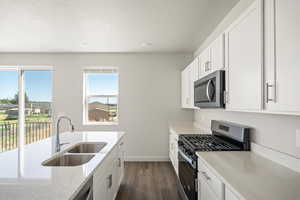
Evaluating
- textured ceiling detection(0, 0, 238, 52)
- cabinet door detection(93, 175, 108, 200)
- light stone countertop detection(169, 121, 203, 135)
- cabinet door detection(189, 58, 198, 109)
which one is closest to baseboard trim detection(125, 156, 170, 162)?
light stone countertop detection(169, 121, 203, 135)

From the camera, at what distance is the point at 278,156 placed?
1552 mm

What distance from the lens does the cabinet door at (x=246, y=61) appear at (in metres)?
1.33

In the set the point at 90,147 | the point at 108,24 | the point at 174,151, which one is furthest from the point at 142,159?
the point at 108,24

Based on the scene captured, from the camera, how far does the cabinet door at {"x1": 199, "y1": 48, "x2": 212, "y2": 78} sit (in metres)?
2.43

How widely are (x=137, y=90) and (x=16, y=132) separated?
3090 mm

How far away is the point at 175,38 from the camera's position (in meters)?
3.64

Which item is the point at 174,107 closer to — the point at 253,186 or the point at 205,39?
the point at 205,39

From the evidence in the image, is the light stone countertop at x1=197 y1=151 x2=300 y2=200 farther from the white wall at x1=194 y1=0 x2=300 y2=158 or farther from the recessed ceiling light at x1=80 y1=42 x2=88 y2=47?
the recessed ceiling light at x1=80 y1=42 x2=88 y2=47

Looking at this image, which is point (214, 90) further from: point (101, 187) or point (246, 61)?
point (101, 187)

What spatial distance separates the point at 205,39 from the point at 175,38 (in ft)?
1.91

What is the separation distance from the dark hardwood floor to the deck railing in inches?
87.3

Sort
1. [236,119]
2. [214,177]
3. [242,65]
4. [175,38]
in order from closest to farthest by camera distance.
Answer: [214,177]
[242,65]
[236,119]
[175,38]

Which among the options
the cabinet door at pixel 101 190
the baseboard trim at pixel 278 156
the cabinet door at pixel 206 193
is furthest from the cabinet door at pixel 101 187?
the baseboard trim at pixel 278 156

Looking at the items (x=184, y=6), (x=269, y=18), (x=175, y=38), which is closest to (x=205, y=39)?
(x=175, y=38)
